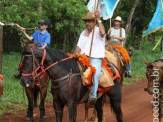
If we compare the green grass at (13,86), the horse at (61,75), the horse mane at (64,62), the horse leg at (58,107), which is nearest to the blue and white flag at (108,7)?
the green grass at (13,86)

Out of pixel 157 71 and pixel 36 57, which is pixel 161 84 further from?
pixel 36 57

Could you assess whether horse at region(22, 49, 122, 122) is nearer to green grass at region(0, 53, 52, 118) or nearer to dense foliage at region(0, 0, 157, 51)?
green grass at region(0, 53, 52, 118)

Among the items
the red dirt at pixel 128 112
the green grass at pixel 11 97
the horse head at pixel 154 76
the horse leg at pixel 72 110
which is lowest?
the red dirt at pixel 128 112

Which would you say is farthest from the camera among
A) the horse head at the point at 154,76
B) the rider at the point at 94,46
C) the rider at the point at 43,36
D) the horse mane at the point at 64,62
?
the rider at the point at 43,36

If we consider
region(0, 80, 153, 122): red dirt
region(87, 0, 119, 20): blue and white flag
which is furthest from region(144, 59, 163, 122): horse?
region(87, 0, 119, 20): blue and white flag

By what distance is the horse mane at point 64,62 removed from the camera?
21.0ft

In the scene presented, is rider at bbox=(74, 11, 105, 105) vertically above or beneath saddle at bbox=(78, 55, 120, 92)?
above

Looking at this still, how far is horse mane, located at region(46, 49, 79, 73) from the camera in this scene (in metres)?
6.39

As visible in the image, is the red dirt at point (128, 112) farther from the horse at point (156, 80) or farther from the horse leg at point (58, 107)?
the horse leg at point (58, 107)

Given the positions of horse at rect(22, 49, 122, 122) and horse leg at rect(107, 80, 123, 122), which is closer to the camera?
horse at rect(22, 49, 122, 122)

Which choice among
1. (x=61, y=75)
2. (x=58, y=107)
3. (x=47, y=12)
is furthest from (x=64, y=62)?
(x=47, y=12)

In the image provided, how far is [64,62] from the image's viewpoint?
6465 millimetres

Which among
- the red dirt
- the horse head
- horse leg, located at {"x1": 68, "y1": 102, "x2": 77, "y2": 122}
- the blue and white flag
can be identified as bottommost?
the red dirt

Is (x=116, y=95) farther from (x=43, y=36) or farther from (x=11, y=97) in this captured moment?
(x=11, y=97)
